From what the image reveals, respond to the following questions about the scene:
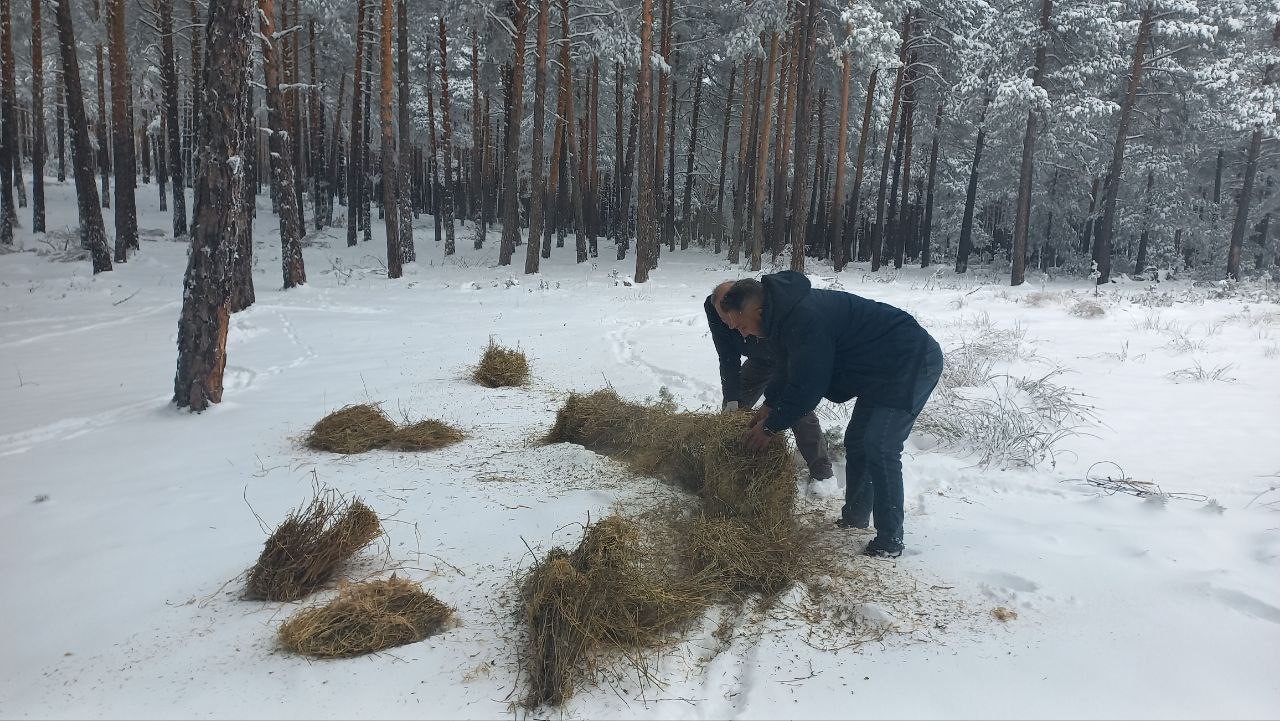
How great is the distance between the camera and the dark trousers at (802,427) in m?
4.60

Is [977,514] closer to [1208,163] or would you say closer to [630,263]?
[630,263]

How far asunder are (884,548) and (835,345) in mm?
1107

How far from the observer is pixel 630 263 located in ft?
75.0

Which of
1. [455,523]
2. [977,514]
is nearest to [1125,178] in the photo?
[977,514]

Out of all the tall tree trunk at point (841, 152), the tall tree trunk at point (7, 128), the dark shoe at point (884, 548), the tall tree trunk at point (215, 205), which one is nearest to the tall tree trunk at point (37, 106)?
the tall tree trunk at point (7, 128)

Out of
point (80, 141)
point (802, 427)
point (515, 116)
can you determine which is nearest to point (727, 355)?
point (802, 427)

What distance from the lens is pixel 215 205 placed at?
20.8ft

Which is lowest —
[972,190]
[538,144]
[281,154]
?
[281,154]

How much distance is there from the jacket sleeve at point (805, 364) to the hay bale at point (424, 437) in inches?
119

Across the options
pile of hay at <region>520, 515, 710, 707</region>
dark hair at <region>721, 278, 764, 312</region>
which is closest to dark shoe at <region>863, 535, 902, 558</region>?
pile of hay at <region>520, 515, 710, 707</region>

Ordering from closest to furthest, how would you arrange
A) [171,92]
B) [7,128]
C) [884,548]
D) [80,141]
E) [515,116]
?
[884,548], [80,141], [515,116], [7,128], [171,92]

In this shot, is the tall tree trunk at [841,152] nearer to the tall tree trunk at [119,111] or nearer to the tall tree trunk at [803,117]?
the tall tree trunk at [803,117]

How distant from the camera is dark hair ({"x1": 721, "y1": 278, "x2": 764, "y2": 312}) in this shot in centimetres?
374

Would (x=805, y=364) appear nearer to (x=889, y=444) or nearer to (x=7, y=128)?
(x=889, y=444)
